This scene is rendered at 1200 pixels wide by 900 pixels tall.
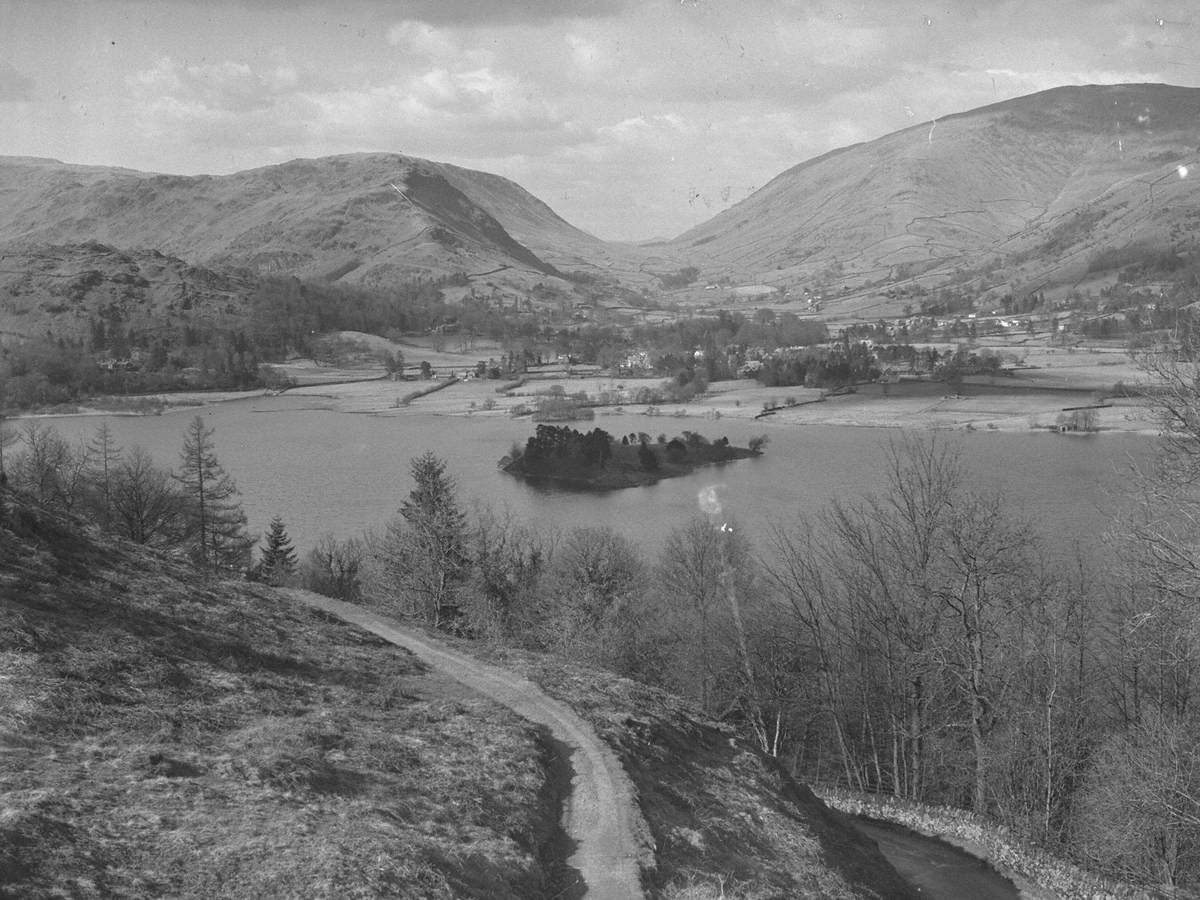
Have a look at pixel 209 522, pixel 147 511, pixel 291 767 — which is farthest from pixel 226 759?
pixel 209 522

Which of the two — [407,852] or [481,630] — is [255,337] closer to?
[481,630]

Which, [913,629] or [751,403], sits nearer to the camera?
[913,629]

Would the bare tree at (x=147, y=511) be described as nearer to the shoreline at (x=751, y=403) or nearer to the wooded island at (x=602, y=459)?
the wooded island at (x=602, y=459)

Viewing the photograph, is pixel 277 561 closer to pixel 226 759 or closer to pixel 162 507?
pixel 162 507

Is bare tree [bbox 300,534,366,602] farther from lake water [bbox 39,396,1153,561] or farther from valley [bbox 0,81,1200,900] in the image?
lake water [bbox 39,396,1153,561]

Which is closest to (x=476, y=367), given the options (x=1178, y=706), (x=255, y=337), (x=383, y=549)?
(x=255, y=337)

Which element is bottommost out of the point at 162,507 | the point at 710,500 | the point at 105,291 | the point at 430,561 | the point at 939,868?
the point at 939,868
